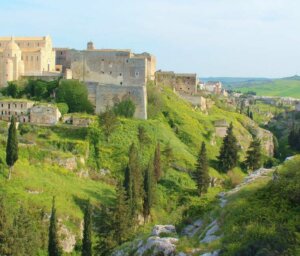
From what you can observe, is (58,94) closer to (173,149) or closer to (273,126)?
(173,149)

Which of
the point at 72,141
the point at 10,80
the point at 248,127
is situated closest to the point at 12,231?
the point at 72,141

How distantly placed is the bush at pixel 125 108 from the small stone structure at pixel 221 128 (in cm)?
→ 1640

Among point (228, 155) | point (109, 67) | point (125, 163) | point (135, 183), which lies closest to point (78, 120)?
point (125, 163)

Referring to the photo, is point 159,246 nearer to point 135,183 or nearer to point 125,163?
point 135,183

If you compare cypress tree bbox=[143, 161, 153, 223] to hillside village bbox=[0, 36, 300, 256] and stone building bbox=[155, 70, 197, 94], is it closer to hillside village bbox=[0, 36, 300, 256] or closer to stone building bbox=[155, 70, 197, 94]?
hillside village bbox=[0, 36, 300, 256]

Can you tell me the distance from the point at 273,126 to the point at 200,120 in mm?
55717

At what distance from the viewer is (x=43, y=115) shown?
57.6 metres

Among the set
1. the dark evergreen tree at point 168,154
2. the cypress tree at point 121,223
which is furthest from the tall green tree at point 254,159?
the cypress tree at point 121,223

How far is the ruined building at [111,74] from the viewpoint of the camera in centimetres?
6397

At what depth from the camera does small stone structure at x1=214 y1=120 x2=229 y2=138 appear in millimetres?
75062

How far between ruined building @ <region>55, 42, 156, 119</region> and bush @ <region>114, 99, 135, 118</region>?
1.23 meters

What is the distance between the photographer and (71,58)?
6931 cm

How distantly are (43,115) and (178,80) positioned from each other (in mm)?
30087

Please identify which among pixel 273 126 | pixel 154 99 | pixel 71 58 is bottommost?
pixel 273 126
